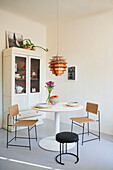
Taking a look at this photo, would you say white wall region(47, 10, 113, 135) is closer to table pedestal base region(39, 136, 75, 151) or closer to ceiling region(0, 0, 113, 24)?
ceiling region(0, 0, 113, 24)

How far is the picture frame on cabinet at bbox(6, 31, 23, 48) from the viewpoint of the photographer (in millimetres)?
3830

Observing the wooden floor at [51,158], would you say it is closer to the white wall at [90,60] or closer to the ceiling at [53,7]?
the white wall at [90,60]

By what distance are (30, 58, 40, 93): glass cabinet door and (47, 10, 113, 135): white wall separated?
0.64 m

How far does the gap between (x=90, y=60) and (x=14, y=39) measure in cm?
203

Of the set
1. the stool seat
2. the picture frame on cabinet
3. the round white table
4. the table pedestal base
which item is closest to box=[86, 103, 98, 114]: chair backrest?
the round white table

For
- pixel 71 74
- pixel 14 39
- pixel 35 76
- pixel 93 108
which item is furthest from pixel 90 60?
pixel 14 39

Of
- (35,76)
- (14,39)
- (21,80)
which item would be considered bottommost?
(21,80)

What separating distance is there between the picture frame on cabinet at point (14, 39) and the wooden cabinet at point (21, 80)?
0.31 metres

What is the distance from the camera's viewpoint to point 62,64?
2.55 metres

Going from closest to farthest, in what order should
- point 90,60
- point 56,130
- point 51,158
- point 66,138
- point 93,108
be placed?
point 66,138 < point 51,158 < point 56,130 < point 93,108 < point 90,60

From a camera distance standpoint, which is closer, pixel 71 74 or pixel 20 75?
pixel 20 75

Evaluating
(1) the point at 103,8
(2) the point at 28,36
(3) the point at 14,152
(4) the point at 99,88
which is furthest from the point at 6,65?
(1) the point at 103,8

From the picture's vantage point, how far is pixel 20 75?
378cm

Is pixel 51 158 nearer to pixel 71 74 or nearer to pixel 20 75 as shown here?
pixel 20 75
